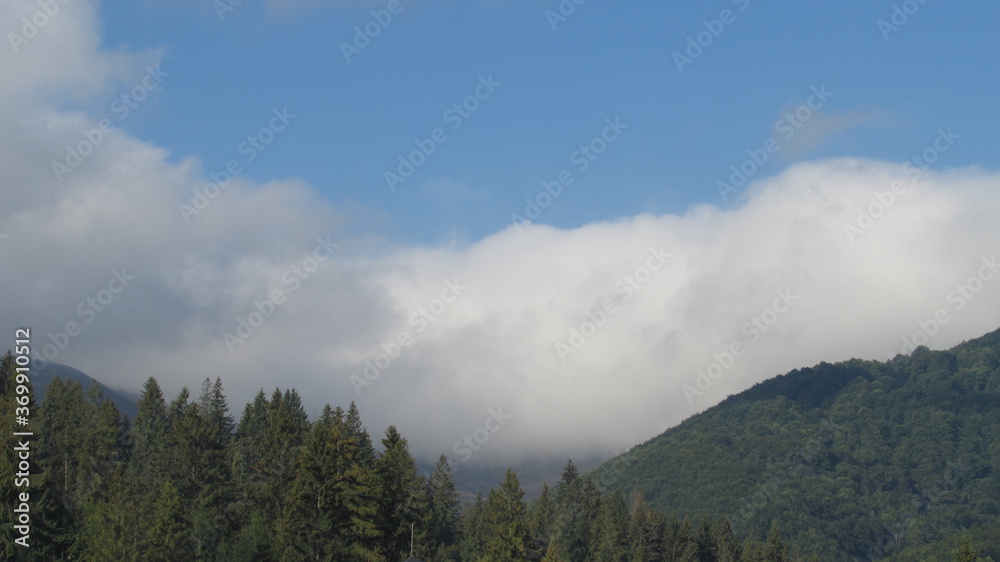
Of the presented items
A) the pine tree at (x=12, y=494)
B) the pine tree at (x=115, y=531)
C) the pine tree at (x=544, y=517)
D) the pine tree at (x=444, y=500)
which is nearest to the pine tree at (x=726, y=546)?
the pine tree at (x=544, y=517)

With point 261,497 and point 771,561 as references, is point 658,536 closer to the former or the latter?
point 771,561

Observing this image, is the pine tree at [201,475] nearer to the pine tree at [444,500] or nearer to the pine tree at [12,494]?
the pine tree at [12,494]

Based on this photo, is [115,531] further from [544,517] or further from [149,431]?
[544,517]

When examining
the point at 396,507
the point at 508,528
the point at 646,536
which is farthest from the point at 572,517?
the point at 396,507

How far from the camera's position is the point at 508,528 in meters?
82.2

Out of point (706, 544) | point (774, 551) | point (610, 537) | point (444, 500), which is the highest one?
point (444, 500)

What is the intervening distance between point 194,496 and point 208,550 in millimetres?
8820

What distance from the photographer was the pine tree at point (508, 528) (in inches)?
3191

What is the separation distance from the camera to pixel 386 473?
80.7 meters

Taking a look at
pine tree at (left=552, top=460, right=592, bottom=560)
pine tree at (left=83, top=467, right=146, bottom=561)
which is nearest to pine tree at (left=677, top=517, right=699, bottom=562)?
pine tree at (left=552, top=460, right=592, bottom=560)

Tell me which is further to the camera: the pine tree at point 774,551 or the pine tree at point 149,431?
the pine tree at point 774,551

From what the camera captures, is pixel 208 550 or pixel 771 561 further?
pixel 771 561

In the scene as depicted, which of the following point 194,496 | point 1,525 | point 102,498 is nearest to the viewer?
point 1,525

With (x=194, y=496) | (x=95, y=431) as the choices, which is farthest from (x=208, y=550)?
(x=95, y=431)
